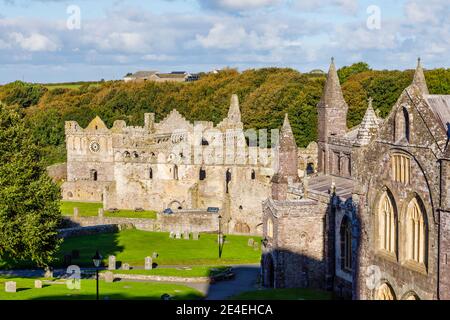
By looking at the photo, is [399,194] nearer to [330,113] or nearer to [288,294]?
[288,294]

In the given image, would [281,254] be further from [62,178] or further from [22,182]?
[62,178]

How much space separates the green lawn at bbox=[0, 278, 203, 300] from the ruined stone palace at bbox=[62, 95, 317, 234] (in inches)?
855

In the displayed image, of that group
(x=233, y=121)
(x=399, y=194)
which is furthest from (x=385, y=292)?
(x=233, y=121)

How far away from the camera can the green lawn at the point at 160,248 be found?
5116 centimetres

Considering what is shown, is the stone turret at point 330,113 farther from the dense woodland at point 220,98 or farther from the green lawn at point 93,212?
the dense woodland at point 220,98

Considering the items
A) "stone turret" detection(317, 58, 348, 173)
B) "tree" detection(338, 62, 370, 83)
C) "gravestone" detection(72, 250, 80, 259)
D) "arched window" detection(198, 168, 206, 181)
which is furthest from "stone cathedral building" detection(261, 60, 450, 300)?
"tree" detection(338, 62, 370, 83)

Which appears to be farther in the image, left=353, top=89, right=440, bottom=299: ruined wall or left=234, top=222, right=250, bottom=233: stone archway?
left=234, top=222, right=250, bottom=233: stone archway

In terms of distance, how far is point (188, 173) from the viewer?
7062 centimetres

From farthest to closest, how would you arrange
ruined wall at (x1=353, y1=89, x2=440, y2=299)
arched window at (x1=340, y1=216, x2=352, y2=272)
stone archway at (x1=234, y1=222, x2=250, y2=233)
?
stone archway at (x1=234, y1=222, x2=250, y2=233) < arched window at (x1=340, y1=216, x2=352, y2=272) < ruined wall at (x1=353, y1=89, x2=440, y2=299)

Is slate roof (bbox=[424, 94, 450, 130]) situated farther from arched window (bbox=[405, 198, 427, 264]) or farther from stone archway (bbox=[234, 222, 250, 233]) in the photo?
stone archway (bbox=[234, 222, 250, 233])

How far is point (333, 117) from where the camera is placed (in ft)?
175

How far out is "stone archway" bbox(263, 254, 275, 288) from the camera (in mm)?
42844

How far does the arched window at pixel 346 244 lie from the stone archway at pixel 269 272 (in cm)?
448
